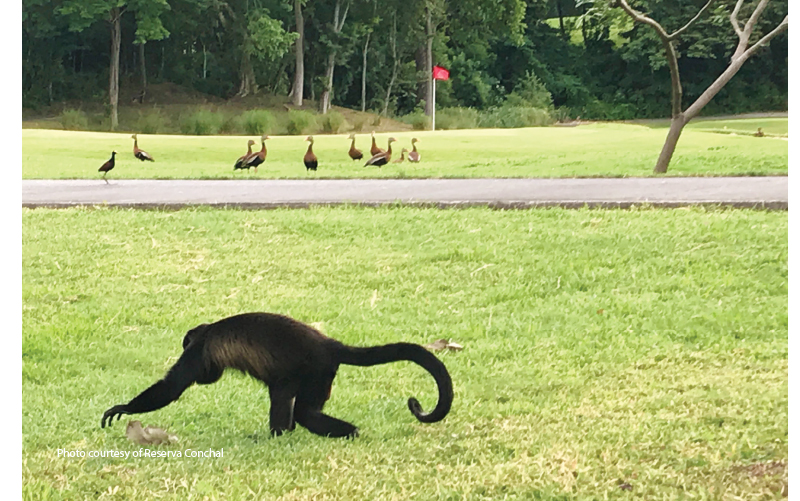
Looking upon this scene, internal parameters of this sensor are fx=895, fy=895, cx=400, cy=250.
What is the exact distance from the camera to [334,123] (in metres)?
2.85

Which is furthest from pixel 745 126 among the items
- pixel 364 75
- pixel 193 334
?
pixel 193 334

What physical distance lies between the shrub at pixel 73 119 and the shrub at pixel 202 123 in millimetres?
282

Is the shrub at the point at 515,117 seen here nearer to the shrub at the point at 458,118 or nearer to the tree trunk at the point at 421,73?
the shrub at the point at 458,118

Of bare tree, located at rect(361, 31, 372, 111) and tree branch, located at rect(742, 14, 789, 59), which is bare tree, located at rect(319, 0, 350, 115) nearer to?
bare tree, located at rect(361, 31, 372, 111)

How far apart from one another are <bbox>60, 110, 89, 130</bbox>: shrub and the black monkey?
897mm

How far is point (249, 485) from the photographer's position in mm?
1770

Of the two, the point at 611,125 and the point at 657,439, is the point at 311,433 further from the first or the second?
the point at 611,125

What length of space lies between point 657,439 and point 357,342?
26.9 inches

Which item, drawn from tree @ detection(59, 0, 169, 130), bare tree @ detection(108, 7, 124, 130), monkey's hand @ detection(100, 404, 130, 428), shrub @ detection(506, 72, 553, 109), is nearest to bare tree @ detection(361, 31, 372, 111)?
shrub @ detection(506, 72, 553, 109)

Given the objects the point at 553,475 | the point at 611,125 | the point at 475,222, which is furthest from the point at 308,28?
the point at 553,475

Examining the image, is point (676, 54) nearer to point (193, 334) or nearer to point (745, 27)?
point (745, 27)

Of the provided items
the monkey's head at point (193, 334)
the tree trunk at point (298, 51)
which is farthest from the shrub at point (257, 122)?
the monkey's head at point (193, 334)

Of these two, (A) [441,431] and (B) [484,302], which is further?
(B) [484,302]

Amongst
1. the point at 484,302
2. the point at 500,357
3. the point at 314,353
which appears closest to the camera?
the point at 314,353
